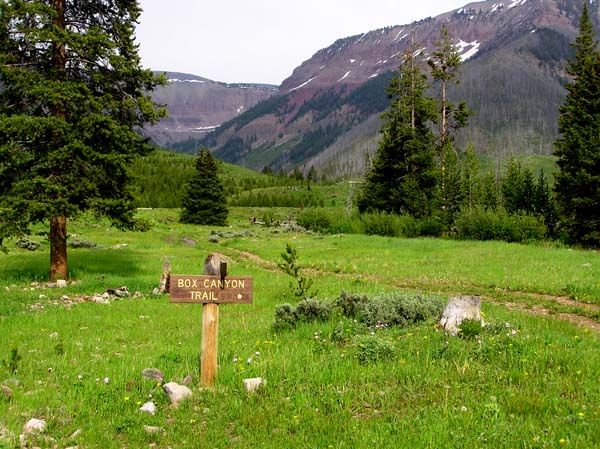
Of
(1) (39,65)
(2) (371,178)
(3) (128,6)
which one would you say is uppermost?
(3) (128,6)

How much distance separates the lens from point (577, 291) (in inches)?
659

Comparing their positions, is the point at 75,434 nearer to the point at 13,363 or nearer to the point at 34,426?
the point at 34,426

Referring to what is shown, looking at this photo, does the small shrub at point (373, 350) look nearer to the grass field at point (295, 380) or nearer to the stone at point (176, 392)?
the grass field at point (295, 380)

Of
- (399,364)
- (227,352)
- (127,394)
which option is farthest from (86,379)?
(399,364)

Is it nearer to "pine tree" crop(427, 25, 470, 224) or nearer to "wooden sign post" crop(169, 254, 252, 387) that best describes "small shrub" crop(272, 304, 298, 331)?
"wooden sign post" crop(169, 254, 252, 387)

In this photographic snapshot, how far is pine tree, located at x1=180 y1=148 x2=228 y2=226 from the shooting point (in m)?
66.9

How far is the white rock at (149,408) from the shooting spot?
22.8 feet

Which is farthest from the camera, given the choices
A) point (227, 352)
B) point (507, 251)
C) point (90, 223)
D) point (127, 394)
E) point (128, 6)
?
point (90, 223)

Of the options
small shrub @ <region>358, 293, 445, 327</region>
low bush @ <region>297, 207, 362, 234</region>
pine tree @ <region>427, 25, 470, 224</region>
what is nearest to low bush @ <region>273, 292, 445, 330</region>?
small shrub @ <region>358, 293, 445, 327</region>

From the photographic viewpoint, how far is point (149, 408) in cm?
699

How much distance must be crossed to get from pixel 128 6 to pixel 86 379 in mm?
17639

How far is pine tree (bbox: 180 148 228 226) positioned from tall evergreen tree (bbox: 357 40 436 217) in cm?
2559

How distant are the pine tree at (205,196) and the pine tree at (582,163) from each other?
42733 mm

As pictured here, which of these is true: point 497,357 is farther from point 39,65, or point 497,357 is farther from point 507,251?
A: point 507,251
